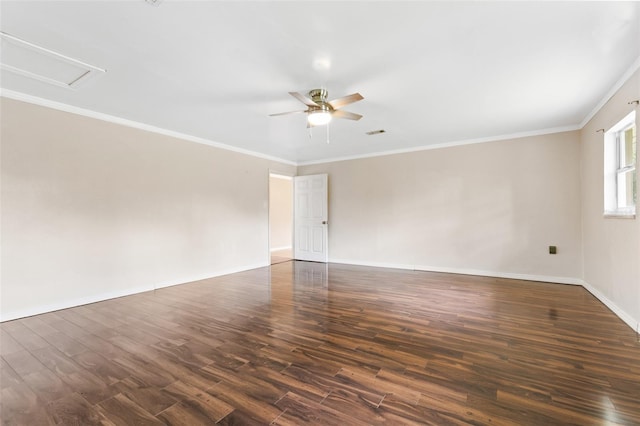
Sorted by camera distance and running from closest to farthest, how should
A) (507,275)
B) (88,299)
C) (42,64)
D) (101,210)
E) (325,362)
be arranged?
(325,362), (42,64), (88,299), (101,210), (507,275)

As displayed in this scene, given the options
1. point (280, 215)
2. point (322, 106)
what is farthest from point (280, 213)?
point (322, 106)

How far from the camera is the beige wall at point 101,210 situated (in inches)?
129

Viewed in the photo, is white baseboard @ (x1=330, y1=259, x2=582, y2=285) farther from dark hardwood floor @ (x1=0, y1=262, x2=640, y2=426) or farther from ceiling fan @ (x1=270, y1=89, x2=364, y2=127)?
ceiling fan @ (x1=270, y1=89, x2=364, y2=127)

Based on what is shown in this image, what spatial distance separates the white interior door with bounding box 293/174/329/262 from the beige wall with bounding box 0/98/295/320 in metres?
1.95

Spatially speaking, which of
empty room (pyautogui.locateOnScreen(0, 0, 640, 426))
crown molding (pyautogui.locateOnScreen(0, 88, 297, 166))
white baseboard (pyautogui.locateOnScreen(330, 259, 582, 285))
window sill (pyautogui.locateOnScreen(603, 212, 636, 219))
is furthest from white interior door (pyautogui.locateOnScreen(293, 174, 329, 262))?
window sill (pyautogui.locateOnScreen(603, 212, 636, 219))

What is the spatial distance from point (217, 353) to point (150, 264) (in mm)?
2820

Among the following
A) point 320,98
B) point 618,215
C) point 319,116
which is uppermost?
point 320,98

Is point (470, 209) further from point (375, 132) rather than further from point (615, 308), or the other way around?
point (615, 308)

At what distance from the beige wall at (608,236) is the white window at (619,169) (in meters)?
0.11

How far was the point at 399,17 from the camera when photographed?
204cm

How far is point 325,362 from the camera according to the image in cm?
221

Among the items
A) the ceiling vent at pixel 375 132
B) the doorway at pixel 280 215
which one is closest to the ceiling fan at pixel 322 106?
the ceiling vent at pixel 375 132

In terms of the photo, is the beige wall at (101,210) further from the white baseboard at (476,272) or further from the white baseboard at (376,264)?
the white baseboard at (476,272)

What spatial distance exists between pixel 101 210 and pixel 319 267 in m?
4.08
